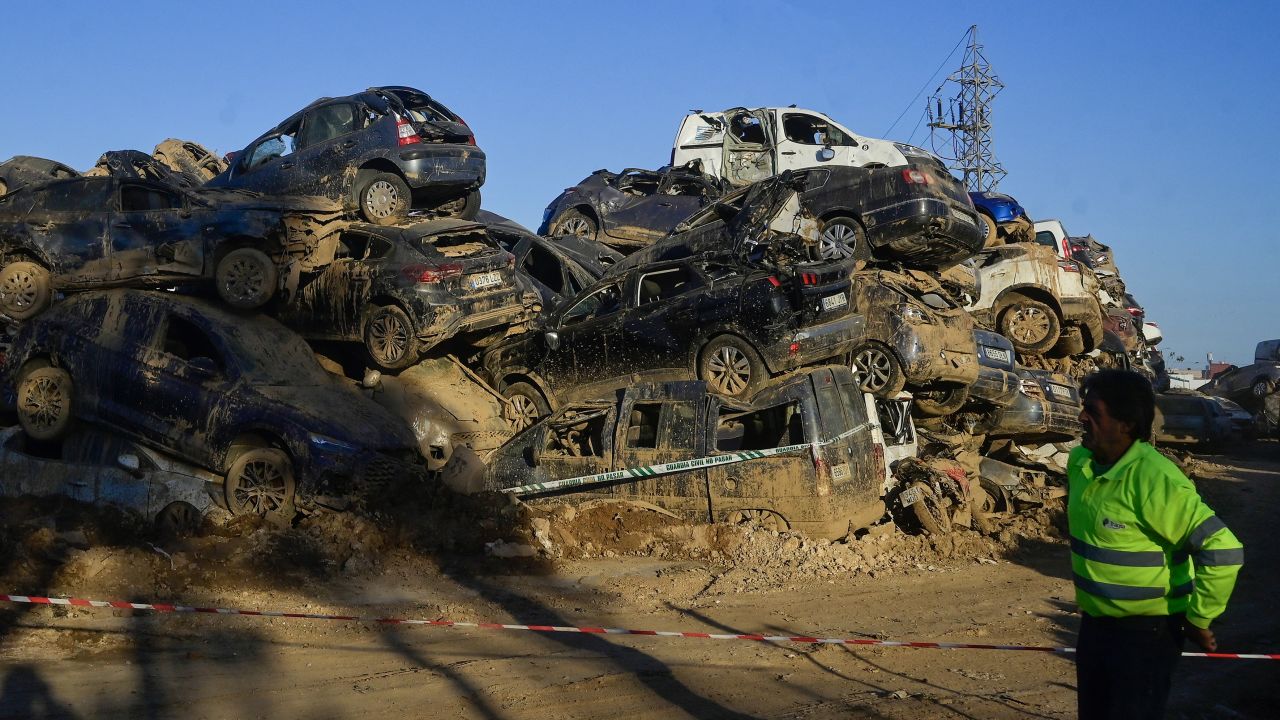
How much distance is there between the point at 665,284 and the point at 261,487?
4.69 meters

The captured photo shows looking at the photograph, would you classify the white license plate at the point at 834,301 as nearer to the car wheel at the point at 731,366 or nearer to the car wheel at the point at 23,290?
the car wheel at the point at 731,366

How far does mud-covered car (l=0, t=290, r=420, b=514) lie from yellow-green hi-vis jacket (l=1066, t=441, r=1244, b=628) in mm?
6768

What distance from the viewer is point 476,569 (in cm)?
912

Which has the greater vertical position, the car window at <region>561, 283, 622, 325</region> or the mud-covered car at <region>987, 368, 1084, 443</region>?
the car window at <region>561, 283, 622, 325</region>

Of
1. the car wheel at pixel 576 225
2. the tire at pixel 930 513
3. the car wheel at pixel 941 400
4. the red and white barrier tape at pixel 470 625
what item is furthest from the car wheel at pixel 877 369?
the car wheel at pixel 576 225

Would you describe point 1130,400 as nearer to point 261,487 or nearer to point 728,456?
point 728,456

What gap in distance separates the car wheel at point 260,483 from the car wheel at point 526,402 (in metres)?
3.33

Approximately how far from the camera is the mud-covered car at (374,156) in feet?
47.2

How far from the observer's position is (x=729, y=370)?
11.5 metres

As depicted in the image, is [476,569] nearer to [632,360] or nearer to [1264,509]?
[632,360]

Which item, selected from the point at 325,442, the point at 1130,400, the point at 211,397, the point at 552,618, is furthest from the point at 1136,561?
the point at 211,397

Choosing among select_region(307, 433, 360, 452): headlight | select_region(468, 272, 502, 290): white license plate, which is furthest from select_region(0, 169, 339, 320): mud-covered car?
select_region(307, 433, 360, 452): headlight

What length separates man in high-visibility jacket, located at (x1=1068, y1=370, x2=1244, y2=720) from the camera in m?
3.70

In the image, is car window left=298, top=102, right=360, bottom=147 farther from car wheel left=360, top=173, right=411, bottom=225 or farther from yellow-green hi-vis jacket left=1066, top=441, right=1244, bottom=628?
yellow-green hi-vis jacket left=1066, top=441, right=1244, bottom=628
